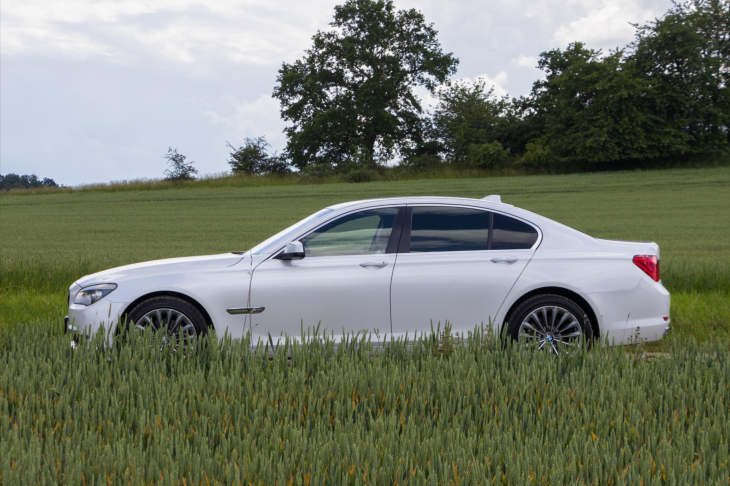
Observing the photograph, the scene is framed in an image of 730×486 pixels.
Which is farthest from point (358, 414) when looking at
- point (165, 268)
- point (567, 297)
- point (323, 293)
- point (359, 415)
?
point (567, 297)

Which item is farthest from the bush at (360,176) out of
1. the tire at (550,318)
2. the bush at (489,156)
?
Result: the tire at (550,318)

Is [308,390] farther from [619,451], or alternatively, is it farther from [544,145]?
[544,145]

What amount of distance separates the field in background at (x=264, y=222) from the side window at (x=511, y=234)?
2690 mm

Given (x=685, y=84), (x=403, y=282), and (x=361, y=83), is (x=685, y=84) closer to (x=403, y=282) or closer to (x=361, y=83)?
(x=361, y=83)

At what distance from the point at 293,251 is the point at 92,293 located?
199 centimetres

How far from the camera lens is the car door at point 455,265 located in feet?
21.6

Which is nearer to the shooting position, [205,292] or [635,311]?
[205,292]

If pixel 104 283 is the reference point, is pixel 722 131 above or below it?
above

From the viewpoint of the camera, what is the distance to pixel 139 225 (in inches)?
1022

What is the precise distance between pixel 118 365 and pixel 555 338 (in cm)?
408

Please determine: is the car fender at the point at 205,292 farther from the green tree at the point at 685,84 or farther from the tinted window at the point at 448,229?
the green tree at the point at 685,84

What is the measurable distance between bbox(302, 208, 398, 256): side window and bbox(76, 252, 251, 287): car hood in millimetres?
691

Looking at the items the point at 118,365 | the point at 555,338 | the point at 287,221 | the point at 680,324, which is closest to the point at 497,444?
the point at 118,365

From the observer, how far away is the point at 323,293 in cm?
653
